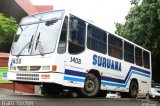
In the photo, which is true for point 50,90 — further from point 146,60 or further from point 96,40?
point 146,60

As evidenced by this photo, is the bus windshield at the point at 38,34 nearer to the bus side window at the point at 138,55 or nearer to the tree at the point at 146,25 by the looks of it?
the bus side window at the point at 138,55

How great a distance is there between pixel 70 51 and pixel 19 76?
1.81 metres

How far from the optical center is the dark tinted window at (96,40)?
1344 centimetres

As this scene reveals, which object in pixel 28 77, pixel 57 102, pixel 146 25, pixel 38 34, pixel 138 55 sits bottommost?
pixel 57 102

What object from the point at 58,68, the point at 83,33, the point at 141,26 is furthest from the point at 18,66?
the point at 141,26

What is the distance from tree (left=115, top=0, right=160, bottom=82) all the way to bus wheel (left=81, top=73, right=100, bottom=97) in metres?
14.5

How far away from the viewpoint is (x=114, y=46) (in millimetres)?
15414

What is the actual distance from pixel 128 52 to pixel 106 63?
2645 mm

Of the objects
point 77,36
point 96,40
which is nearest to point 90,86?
point 96,40

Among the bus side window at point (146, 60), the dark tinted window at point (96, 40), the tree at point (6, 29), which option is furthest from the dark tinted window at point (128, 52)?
the tree at point (6, 29)

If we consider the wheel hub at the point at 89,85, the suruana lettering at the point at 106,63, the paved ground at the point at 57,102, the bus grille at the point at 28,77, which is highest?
the suruana lettering at the point at 106,63

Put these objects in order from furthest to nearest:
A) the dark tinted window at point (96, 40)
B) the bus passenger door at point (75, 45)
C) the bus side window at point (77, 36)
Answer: the dark tinted window at point (96, 40)
the bus side window at point (77, 36)
the bus passenger door at point (75, 45)

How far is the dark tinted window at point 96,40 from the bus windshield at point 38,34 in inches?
62.6

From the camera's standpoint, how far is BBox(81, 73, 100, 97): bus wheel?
520 inches
